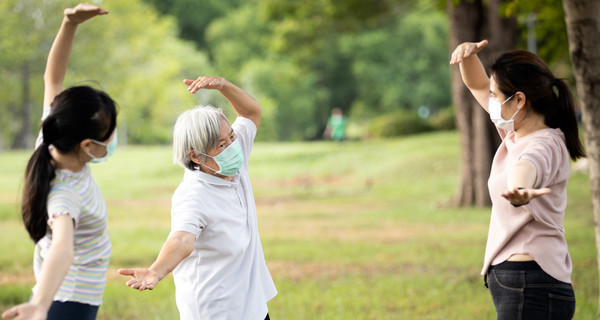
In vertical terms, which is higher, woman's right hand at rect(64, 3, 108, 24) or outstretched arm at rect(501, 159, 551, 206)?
woman's right hand at rect(64, 3, 108, 24)

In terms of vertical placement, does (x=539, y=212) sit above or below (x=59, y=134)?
below

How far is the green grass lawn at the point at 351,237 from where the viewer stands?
7574 millimetres

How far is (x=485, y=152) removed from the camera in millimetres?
15414

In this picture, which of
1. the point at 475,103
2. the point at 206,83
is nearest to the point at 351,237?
the point at 475,103

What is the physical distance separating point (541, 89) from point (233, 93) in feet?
5.37

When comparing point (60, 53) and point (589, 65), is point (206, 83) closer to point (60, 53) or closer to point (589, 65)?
point (60, 53)

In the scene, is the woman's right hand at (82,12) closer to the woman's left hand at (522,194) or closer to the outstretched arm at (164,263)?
the outstretched arm at (164,263)

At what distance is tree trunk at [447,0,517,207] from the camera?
1482 centimetres

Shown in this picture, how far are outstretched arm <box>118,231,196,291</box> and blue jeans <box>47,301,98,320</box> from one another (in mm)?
486

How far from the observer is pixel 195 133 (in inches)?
144

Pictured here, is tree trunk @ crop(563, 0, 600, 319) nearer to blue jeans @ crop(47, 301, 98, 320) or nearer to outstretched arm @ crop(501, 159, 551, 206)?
outstretched arm @ crop(501, 159, 551, 206)

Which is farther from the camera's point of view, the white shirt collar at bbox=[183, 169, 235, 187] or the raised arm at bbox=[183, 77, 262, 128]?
the raised arm at bbox=[183, 77, 262, 128]

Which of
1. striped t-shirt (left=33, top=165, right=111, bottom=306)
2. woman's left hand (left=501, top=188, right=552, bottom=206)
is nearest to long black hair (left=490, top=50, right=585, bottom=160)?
woman's left hand (left=501, top=188, right=552, bottom=206)

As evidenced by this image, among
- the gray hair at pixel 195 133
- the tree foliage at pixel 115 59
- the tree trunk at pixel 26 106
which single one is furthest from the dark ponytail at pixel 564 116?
the tree trunk at pixel 26 106
